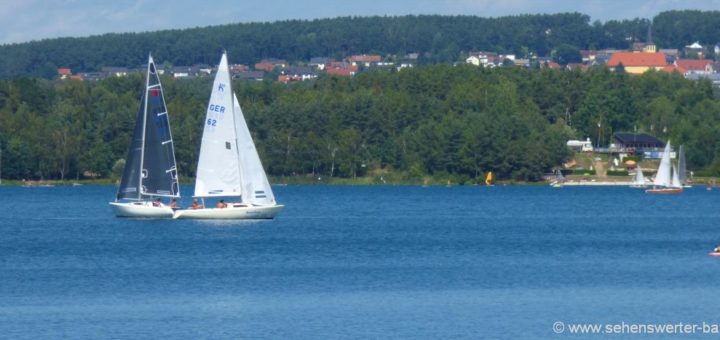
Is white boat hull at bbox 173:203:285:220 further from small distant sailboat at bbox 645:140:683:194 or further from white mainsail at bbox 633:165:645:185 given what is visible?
white mainsail at bbox 633:165:645:185

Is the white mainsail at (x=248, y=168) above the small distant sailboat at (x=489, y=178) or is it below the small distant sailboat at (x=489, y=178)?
above

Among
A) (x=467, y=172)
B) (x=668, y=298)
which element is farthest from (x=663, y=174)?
(x=668, y=298)

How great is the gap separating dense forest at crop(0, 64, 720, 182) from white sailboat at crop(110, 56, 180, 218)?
73.5 meters

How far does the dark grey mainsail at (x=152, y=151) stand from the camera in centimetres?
7338

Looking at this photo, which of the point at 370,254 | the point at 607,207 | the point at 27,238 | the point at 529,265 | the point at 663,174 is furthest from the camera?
the point at 663,174

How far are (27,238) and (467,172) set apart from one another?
82.7 m

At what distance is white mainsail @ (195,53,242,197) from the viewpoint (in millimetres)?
71125

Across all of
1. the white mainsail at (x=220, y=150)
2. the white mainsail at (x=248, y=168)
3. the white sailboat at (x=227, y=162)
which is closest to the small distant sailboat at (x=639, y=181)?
the white mainsail at (x=248, y=168)

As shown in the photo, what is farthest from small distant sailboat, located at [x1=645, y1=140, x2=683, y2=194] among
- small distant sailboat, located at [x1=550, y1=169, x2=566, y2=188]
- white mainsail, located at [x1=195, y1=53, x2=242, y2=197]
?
white mainsail, located at [x1=195, y1=53, x2=242, y2=197]

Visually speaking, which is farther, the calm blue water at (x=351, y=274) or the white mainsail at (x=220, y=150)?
the white mainsail at (x=220, y=150)

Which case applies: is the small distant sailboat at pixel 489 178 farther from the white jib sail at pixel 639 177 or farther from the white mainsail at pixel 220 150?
the white mainsail at pixel 220 150

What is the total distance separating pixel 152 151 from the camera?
241 ft

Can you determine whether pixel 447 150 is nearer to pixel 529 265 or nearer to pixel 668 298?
pixel 529 265

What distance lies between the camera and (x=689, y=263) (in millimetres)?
57094
